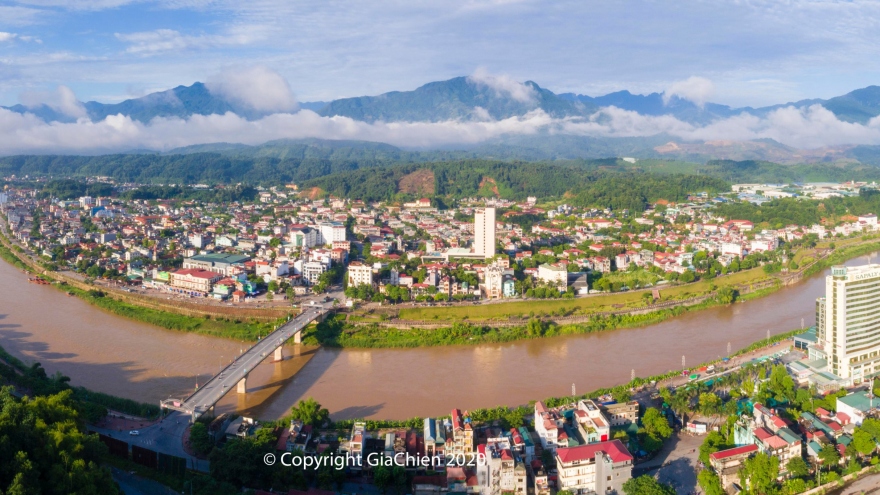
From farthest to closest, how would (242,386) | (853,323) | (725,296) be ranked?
(725,296) → (242,386) → (853,323)

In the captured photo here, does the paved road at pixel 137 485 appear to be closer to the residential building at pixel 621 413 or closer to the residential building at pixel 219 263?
the residential building at pixel 621 413

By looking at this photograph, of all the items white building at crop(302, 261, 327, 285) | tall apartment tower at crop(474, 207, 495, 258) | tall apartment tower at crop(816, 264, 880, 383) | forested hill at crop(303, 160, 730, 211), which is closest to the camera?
tall apartment tower at crop(816, 264, 880, 383)

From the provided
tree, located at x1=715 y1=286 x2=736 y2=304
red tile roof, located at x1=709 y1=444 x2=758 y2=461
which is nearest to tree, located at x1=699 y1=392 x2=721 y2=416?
red tile roof, located at x1=709 y1=444 x2=758 y2=461

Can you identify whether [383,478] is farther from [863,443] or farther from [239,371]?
[863,443]

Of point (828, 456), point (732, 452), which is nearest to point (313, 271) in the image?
point (732, 452)

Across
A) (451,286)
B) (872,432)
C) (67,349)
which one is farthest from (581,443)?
(67,349)

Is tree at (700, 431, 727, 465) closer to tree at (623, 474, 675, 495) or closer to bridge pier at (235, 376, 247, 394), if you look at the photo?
tree at (623, 474, 675, 495)

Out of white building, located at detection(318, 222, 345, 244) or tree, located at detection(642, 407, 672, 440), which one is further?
white building, located at detection(318, 222, 345, 244)
